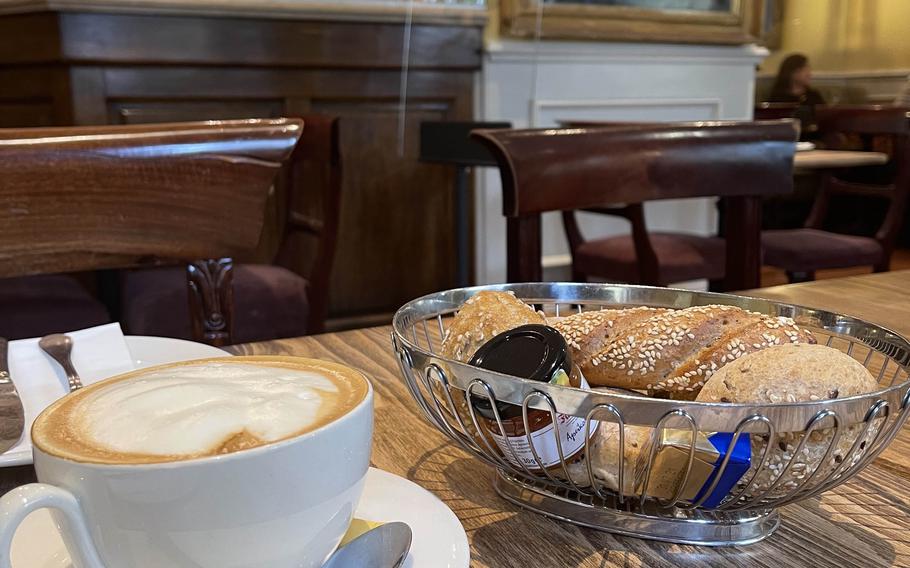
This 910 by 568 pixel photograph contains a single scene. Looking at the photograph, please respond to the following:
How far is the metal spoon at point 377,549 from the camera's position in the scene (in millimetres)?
344

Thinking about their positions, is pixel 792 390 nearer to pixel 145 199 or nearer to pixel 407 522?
pixel 407 522

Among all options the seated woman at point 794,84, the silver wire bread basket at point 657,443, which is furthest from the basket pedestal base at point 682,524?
the seated woman at point 794,84

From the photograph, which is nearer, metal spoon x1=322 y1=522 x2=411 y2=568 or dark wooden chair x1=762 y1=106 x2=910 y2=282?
metal spoon x1=322 y1=522 x2=411 y2=568

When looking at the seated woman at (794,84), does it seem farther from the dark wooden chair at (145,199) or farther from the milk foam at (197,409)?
the milk foam at (197,409)

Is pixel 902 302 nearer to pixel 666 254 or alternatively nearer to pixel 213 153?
pixel 213 153

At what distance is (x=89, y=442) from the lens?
318 millimetres

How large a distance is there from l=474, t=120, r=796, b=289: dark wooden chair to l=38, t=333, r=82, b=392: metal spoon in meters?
0.62

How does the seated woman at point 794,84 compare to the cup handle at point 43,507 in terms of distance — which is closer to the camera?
the cup handle at point 43,507

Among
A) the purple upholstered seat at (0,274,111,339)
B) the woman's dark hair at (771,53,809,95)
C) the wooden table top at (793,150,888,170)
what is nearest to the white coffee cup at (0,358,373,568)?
the purple upholstered seat at (0,274,111,339)

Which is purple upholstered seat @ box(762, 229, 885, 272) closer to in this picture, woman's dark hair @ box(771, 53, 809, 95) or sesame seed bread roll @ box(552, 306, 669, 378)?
sesame seed bread roll @ box(552, 306, 669, 378)

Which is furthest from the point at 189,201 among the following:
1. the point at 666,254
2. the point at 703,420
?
the point at 666,254

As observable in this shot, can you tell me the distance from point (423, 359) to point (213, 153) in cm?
64

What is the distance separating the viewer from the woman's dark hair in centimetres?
545

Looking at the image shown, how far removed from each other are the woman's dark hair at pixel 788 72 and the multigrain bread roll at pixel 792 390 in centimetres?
559
